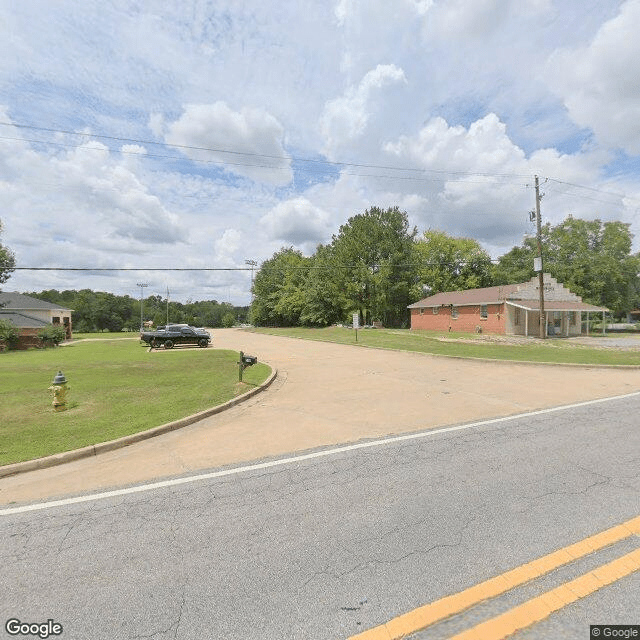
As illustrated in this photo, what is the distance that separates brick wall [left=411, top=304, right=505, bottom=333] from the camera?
101 ft

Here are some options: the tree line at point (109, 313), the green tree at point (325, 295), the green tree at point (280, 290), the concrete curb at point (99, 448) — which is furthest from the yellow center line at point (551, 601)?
the tree line at point (109, 313)

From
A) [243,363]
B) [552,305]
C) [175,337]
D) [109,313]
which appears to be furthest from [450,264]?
[109,313]

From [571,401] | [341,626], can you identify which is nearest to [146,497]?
[341,626]

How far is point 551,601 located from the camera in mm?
2486

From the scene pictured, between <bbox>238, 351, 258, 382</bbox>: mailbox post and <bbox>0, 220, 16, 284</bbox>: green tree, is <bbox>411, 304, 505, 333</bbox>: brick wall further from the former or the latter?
<bbox>0, 220, 16, 284</bbox>: green tree

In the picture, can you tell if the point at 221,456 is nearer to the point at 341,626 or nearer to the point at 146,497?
the point at 146,497

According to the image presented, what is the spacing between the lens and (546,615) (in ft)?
7.82

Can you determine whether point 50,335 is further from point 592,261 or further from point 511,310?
point 592,261

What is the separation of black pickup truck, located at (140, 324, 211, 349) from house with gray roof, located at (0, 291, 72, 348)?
494 inches

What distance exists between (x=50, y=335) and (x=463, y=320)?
3725cm

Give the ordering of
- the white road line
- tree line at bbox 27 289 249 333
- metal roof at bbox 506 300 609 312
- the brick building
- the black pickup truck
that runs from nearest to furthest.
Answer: the white road line, the black pickup truck, metal roof at bbox 506 300 609 312, the brick building, tree line at bbox 27 289 249 333

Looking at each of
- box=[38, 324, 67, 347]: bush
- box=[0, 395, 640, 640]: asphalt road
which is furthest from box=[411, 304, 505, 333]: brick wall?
box=[38, 324, 67, 347]: bush

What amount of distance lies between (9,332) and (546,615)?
38.3 m

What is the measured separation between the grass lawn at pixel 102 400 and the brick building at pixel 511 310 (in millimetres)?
24442
